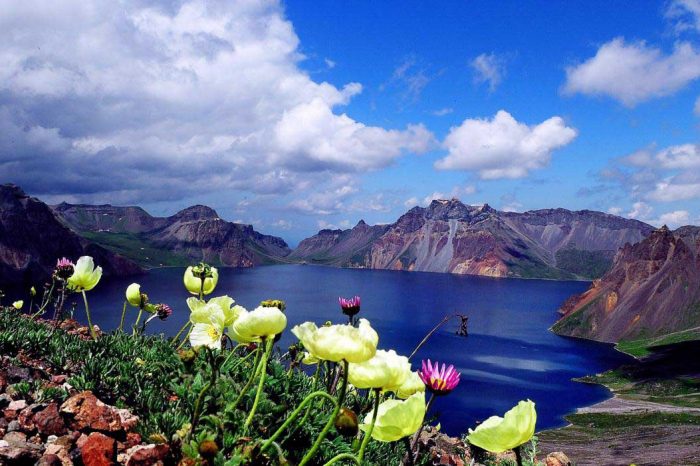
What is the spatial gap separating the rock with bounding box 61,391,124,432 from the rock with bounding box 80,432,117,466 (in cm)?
31

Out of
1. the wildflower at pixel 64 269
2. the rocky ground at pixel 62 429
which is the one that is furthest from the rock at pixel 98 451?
the wildflower at pixel 64 269

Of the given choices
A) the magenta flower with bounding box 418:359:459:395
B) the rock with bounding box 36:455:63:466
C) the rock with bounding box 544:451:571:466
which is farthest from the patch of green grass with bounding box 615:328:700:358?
the rock with bounding box 36:455:63:466

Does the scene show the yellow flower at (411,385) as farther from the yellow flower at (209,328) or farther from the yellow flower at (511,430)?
the yellow flower at (209,328)

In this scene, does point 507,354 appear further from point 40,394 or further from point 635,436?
point 40,394

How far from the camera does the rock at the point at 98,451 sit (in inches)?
170

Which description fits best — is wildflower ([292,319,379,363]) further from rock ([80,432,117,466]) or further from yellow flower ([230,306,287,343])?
rock ([80,432,117,466])

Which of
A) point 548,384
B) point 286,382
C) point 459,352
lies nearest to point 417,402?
point 286,382

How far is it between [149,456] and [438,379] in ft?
7.82

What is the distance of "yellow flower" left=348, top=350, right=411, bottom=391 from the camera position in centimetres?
353

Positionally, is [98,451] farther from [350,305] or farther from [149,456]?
[350,305]

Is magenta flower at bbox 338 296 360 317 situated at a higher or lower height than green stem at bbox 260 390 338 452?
higher

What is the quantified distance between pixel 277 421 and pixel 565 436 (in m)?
74.3

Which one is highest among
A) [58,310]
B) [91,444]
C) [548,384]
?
[58,310]

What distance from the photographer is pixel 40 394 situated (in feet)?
17.1
